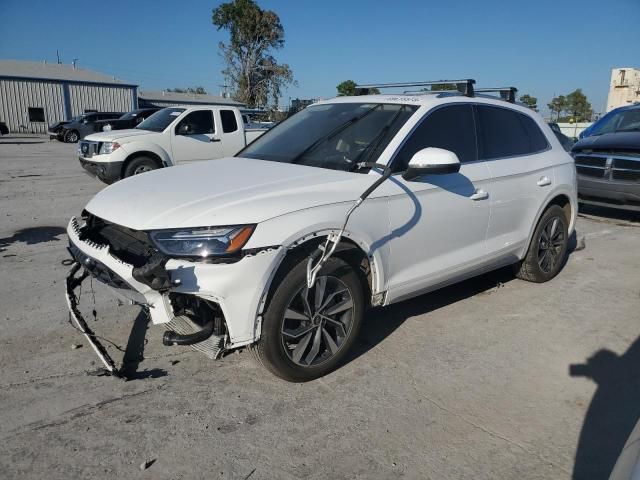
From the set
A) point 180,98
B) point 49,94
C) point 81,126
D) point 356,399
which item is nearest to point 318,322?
point 356,399

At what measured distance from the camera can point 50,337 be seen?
149 inches

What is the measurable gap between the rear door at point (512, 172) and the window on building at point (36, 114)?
138 feet

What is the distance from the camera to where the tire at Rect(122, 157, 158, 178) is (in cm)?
971

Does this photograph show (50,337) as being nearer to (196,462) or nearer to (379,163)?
(196,462)

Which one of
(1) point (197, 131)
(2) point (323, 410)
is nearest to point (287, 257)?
(2) point (323, 410)

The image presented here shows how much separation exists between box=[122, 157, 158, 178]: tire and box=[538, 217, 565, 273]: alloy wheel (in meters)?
7.28

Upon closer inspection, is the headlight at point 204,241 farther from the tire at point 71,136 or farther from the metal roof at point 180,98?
the metal roof at point 180,98

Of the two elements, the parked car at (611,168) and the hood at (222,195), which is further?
the parked car at (611,168)

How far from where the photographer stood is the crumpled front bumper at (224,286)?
2705mm

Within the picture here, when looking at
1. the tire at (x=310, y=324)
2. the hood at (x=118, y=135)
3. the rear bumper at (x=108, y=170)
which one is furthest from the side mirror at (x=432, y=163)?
the hood at (x=118, y=135)

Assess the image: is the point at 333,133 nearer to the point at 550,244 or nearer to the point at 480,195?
the point at 480,195

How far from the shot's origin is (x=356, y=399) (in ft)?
10.2

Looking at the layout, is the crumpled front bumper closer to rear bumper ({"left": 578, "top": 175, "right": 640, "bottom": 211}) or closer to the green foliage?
rear bumper ({"left": 578, "top": 175, "right": 640, "bottom": 211})

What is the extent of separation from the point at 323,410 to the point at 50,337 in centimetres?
220
